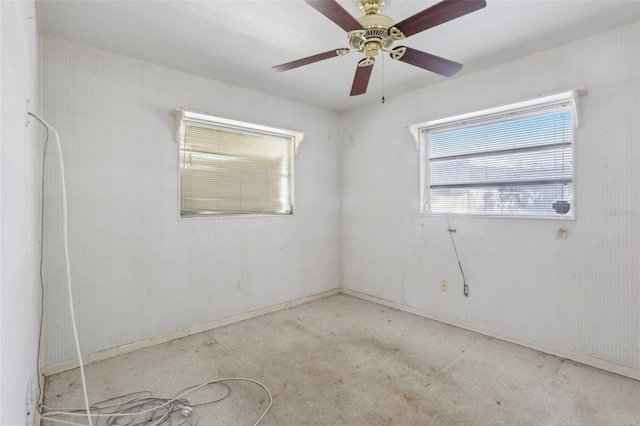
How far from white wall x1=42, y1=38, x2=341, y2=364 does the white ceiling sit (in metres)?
0.29

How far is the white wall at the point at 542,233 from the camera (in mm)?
2297

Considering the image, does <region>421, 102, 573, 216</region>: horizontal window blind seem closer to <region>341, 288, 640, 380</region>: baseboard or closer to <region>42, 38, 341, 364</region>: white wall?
<region>341, 288, 640, 380</region>: baseboard

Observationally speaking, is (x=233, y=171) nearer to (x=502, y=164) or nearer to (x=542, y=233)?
(x=502, y=164)

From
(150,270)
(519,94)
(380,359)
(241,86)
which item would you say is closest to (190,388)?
(150,270)

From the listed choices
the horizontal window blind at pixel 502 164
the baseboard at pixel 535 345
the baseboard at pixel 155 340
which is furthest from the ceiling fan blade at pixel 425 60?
the baseboard at pixel 155 340

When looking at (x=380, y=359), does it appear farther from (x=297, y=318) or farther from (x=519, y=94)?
(x=519, y=94)

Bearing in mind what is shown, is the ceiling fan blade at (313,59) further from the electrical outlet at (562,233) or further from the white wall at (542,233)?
the electrical outlet at (562,233)

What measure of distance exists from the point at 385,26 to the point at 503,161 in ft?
6.21

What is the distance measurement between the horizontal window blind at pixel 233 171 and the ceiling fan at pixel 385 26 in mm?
1419

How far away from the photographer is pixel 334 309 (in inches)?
146

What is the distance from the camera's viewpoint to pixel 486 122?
302 centimetres

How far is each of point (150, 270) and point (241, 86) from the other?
205 centimetres

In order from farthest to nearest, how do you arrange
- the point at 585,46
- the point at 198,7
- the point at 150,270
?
the point at 150,270, the point at 585,46, the point at 198,7

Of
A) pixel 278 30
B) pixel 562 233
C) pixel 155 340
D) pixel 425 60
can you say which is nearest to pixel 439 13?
pixel 425 60
